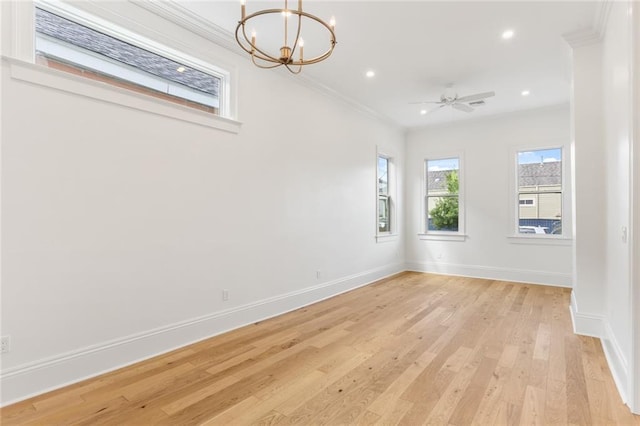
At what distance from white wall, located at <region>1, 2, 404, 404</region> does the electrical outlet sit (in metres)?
0.04

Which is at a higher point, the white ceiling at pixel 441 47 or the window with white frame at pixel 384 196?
the white ceiling at pixel 441 47

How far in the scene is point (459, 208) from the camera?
640 centimetres

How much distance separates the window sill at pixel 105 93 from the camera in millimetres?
2097

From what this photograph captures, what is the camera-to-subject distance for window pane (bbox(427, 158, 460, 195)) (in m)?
6.51

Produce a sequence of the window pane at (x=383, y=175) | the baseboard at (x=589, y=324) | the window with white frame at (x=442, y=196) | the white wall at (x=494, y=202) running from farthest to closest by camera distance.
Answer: the window with white frame at (x=442, y=196), the window pane at (x=383, y=175), the white wall at (x=494, y=202), the baseboard at (x=589, y=324)

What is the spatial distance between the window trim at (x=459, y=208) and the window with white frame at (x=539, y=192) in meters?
0.95

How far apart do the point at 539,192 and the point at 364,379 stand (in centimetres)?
517

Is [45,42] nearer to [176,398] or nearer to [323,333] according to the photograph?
[176,398]

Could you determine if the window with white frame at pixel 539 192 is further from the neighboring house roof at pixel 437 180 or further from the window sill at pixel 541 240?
the neighboring house roof at pixel 437 180

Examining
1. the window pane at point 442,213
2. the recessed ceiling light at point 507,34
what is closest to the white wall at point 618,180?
the recessed ceiling light at point 507,34

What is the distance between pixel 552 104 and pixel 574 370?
4707 millimetres

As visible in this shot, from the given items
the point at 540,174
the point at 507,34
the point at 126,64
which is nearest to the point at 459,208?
the point at 540,174

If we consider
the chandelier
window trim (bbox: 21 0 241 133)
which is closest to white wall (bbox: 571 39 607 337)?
the chandelier

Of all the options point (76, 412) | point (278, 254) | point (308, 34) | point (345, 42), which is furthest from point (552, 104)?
point (76, 412)
